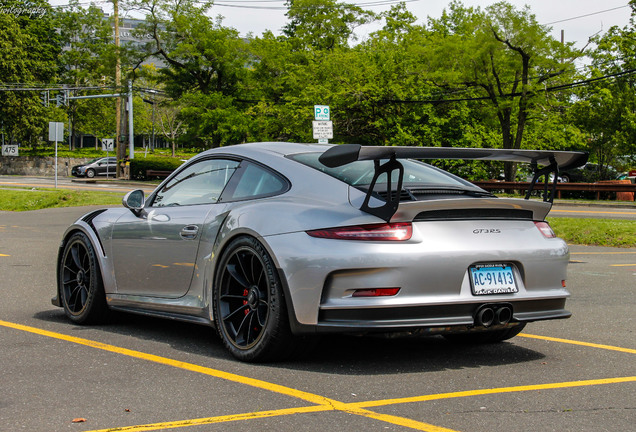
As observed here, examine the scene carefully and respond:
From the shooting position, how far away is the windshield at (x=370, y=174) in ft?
16.9

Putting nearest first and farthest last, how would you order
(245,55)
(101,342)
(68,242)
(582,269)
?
(101,342), (68,242), (582,269), (245,55)

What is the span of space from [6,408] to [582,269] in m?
8.48

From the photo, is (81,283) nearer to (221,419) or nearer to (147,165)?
(221,419)

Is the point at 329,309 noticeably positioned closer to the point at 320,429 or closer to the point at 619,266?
the point at 320,429

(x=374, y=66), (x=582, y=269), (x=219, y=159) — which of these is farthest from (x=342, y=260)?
(x=374, y=66)

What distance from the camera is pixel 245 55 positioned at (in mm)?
52250

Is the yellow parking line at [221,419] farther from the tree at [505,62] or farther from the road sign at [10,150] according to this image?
the road sign at [10,150]

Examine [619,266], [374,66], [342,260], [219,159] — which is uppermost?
[374,66]

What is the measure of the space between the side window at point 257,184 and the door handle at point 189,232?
34 cm

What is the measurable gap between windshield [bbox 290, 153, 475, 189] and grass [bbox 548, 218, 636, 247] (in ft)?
34.6

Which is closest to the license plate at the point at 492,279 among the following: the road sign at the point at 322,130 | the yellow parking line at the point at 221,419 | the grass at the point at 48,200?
the yellow parking line at the point at 221,419

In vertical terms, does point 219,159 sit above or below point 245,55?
below

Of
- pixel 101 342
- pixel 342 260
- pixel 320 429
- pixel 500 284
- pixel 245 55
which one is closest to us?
pixel 320 429

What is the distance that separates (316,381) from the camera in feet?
15.1
